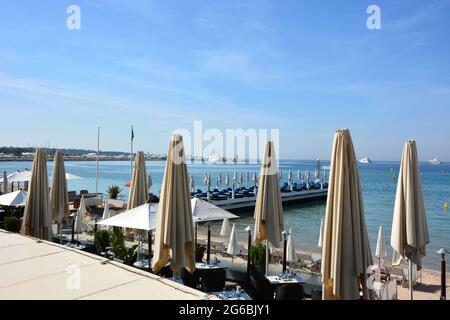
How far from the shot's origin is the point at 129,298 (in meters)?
2.73

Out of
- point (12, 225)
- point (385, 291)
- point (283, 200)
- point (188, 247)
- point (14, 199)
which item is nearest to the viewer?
point (188, 247)

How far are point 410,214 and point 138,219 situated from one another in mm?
4789

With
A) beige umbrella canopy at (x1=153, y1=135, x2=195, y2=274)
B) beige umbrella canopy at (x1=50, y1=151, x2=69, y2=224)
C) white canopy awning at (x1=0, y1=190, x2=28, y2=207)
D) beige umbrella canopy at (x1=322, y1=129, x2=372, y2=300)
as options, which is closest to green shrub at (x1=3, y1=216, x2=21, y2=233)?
white canopy awning at (x1=0, y1=190, x2=28, y2=207)

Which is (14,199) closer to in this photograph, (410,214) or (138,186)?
(138,186)

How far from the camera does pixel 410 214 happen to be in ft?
16.9

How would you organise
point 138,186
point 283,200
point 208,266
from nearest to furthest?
1. point 208,266
2. point 138,186
3. point 283,200

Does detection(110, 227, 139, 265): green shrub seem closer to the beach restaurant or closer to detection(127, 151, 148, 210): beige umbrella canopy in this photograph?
the beach restaurant

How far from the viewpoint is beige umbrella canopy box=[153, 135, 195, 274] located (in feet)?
16.8

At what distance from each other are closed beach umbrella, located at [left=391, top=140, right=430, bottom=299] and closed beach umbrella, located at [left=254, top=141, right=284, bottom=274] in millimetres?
2217

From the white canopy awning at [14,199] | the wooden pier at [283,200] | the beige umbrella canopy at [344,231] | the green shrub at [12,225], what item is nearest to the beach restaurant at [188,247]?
the beige umbrella canopy at [344,231]

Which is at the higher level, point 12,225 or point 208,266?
point 12,225

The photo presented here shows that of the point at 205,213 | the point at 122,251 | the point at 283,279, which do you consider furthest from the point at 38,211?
the point at 283,279

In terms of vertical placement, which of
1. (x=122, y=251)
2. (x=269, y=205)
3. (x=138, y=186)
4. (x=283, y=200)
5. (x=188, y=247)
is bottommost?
(x=283, y=200)
